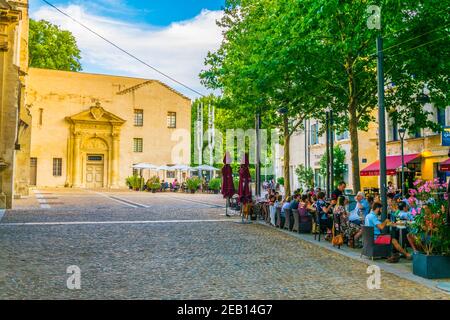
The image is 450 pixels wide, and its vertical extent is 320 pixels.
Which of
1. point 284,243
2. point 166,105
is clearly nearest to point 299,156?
point 166,105

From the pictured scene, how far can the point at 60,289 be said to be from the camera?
265 inches

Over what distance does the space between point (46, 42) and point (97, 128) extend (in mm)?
11679

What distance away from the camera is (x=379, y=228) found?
1001 centimetres

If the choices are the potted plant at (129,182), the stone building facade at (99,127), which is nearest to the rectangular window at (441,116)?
the potted plant at (129,182)

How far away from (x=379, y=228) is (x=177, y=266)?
454 cm

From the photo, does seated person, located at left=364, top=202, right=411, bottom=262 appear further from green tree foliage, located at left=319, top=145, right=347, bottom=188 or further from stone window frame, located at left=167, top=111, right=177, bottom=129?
stone window frame, located at left=167, top=111, right=177, bottom=129

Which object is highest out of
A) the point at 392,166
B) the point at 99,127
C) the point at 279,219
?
the point at 99,127

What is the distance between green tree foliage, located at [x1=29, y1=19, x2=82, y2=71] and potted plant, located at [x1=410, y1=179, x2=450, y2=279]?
5125 centimetres

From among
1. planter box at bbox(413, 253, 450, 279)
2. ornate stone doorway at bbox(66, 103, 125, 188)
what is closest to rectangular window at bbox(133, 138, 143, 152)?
ornate stone doorway at bbox(66, 103, 125, 188)

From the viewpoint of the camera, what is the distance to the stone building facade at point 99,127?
4991cm

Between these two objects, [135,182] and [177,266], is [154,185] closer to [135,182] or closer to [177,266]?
[135,182]

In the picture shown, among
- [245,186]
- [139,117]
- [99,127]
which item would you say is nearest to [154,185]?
[99,127]

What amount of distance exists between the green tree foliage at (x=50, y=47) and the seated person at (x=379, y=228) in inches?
1942
